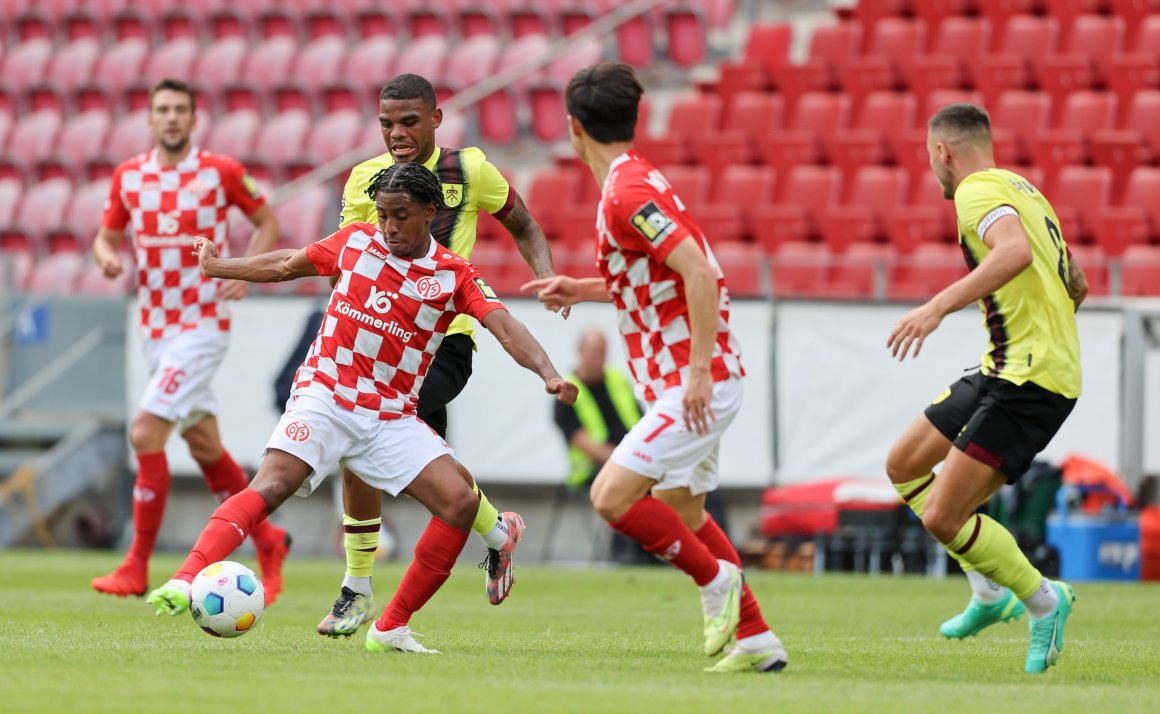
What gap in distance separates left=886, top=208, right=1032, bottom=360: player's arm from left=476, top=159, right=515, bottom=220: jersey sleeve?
6.46 ft

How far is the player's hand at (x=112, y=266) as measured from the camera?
926cm

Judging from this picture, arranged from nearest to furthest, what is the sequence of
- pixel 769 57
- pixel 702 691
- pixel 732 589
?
pixel 702 691 → pixel 732 589 → pixel 769 57

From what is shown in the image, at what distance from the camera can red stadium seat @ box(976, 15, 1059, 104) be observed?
51.9 ft

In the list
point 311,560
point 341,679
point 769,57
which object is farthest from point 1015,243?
point 769,57

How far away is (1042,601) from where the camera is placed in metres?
6.36

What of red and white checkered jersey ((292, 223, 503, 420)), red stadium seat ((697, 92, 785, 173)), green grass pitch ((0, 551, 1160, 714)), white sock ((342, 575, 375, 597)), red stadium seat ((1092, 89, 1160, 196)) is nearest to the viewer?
green grass pitch ((0, 551, 1160, 714))

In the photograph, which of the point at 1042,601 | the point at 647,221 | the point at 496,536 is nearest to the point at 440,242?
the point at 496,536

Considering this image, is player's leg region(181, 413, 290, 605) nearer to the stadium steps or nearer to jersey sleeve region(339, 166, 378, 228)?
jersey sleeve region(339, 166, 378, 228)

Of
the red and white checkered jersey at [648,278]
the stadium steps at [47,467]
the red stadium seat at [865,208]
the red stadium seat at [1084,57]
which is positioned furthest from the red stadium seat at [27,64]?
the red and white checkered jersey at [648,278]

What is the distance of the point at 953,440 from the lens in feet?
22.9

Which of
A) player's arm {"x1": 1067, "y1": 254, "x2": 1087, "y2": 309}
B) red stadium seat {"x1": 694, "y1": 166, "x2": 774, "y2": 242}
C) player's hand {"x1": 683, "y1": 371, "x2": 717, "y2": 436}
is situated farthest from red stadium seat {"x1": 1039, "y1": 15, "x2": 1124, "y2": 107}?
player's hand {"x1": 683, "y1": 371, "x2": 717, "y2": 436}

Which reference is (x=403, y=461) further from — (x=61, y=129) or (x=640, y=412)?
(x=61, y=129)

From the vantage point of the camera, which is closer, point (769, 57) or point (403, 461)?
point (403, 461)

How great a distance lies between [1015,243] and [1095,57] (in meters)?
10.3
